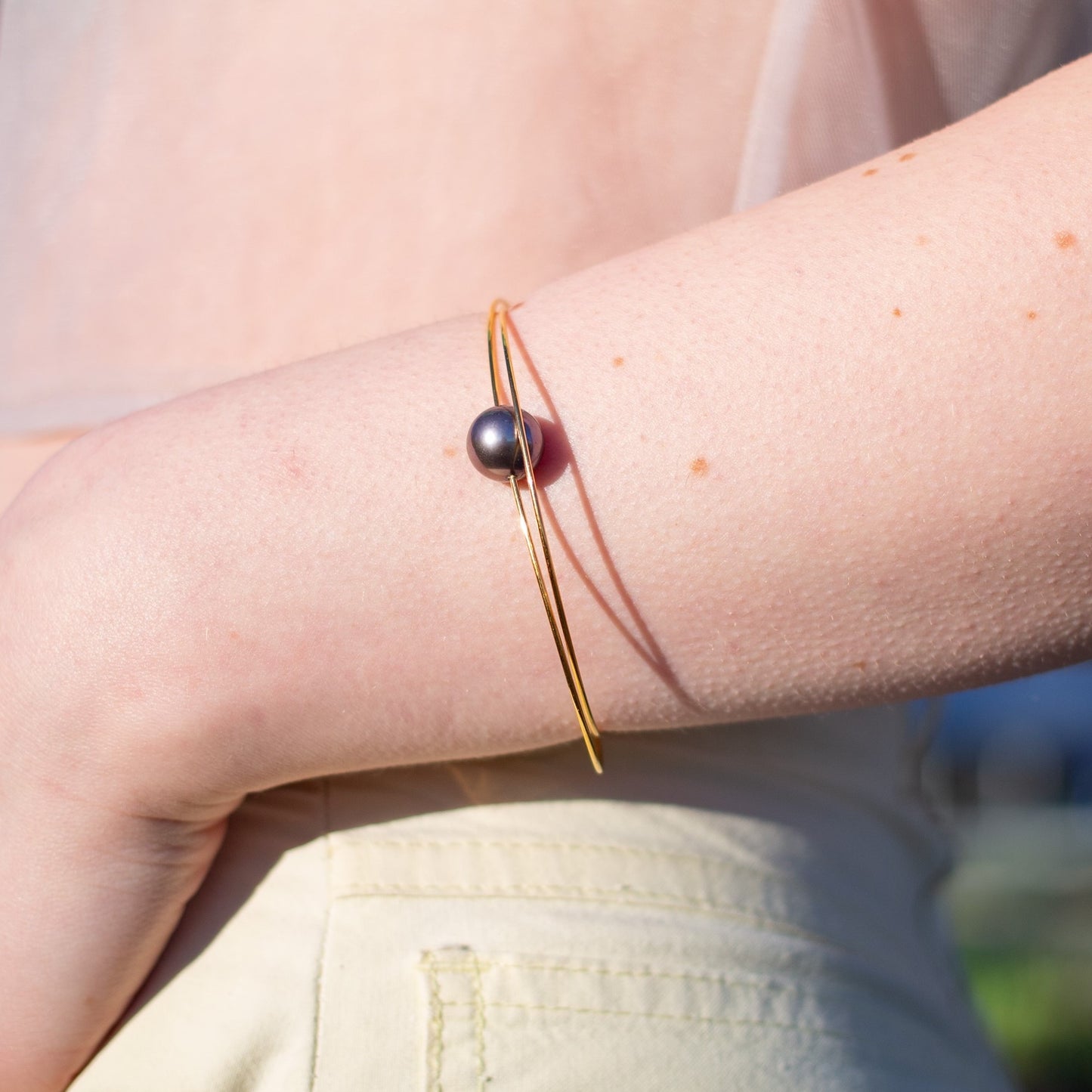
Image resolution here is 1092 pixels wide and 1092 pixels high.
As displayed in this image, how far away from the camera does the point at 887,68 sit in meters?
Answer: 0.86

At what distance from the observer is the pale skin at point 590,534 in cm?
57

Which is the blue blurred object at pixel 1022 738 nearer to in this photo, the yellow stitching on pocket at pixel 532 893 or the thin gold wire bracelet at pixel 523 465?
the yellow stitching on pocket at pixel 532 893

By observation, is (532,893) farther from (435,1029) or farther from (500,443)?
(500,443)

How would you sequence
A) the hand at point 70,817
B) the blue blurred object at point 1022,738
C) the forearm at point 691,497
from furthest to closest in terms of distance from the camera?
1. the blue blurred object at point 1022,738
2. the hand at point 70,817
3. the forearm at point 691,497

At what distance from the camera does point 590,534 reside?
2.06ft

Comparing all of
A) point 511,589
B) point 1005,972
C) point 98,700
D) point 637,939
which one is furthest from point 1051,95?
point 1005,972

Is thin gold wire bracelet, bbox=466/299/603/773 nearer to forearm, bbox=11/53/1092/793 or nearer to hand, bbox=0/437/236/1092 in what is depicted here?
forearm, bbox=11/53/1092/793

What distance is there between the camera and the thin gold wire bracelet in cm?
60

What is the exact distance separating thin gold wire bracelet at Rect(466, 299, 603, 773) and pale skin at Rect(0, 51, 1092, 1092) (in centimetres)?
2

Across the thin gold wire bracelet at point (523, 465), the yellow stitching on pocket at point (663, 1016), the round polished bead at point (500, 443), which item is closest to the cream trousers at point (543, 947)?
the yellow stitching on pocket at point (663, 1016)

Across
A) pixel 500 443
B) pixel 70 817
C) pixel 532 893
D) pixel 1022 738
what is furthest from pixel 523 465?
pixel 1022 738

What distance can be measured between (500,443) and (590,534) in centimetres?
8

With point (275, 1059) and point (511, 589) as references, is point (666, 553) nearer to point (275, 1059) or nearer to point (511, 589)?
point (511, 589)

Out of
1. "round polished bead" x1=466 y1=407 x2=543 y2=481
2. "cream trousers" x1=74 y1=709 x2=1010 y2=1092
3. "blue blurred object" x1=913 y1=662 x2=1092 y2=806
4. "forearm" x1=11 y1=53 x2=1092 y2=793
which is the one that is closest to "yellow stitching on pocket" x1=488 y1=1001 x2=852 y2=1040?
Answer: "cream trousers" x1=74 y1=709 x2=1010 y2=1092
